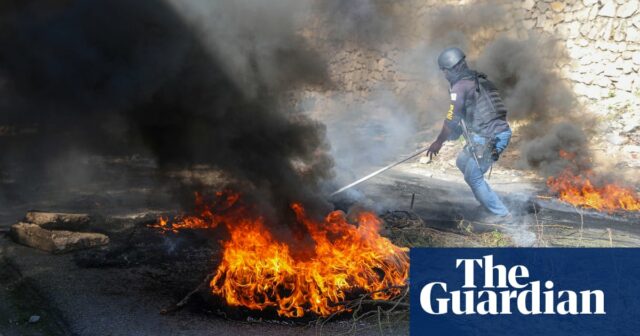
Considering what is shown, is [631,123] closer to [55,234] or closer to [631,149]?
[631,149]

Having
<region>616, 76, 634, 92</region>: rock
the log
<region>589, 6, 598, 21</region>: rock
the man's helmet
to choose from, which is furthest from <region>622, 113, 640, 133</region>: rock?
the log

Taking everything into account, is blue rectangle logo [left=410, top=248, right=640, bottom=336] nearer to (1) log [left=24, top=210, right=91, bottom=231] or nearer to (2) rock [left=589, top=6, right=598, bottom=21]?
(1) log [left=24, top=210, right=91, bottom=231]

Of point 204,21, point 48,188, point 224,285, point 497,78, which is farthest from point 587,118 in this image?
point 48,188

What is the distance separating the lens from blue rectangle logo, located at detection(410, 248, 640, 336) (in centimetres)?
468

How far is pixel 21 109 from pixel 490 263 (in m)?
6.07

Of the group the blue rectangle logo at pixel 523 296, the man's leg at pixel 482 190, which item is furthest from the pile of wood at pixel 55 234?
the man's leg at pixel 482 190

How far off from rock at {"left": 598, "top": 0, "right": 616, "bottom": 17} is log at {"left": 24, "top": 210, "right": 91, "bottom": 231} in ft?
41.9

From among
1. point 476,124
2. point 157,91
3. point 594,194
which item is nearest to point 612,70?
point 594,194

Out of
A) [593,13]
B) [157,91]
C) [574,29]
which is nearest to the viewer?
[157,91]

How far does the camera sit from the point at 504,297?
15.8 ft

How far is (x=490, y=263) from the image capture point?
5.53 m

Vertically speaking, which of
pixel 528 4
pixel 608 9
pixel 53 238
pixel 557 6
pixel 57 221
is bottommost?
pixel 53 238

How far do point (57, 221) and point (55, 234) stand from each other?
400mm

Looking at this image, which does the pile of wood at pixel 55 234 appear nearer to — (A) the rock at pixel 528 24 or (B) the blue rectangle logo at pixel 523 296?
(B) the blue rectangle logo at pixel 523 296
